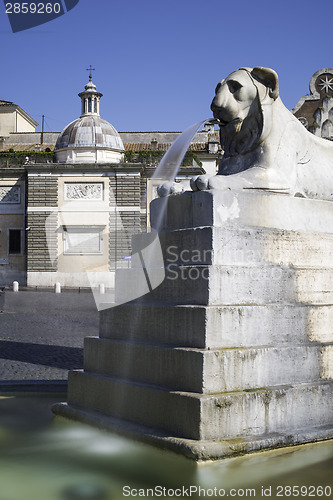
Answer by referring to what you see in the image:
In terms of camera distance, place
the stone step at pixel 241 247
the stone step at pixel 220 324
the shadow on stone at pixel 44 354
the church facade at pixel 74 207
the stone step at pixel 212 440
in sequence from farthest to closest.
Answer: the church facade at pixel 74 207
the shadow on stone at pixel 44 354
the stone step at pixel 241 247
the stone step at pixel 220 324
the stone step at pixel 212 440

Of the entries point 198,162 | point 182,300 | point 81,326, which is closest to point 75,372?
point 182,300

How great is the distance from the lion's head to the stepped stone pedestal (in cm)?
59

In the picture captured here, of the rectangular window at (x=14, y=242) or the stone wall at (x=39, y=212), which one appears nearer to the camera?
the stone wall at (x=39, y=212)

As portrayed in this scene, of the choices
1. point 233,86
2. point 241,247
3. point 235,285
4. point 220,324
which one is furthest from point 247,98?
point 220,324

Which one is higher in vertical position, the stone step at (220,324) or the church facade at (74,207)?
the church facade at (74,207)

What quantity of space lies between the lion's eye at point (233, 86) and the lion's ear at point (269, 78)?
0.48 feet

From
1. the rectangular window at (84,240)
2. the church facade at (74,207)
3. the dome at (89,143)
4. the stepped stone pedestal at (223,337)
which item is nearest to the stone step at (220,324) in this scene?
the stepped stone pedestal at (223,337)

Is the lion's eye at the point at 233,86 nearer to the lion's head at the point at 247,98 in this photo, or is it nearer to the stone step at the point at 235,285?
the lion's head at the point at 247,98

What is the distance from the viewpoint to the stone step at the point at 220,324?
3.98m

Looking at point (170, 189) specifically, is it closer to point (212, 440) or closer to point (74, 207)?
point (212, 440)

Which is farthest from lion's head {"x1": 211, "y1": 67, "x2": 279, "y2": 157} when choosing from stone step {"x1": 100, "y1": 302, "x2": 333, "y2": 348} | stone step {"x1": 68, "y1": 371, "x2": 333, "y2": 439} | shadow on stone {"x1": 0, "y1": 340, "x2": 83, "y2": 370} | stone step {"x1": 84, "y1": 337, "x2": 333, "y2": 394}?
shadow on stone {"x1": 0, "y1": 340, "x2": 83, "y2": 370}

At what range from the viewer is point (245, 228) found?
4.35 meters

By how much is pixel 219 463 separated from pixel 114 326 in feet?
4.66

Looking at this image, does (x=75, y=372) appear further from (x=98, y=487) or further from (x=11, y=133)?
(x=11, y=133)
